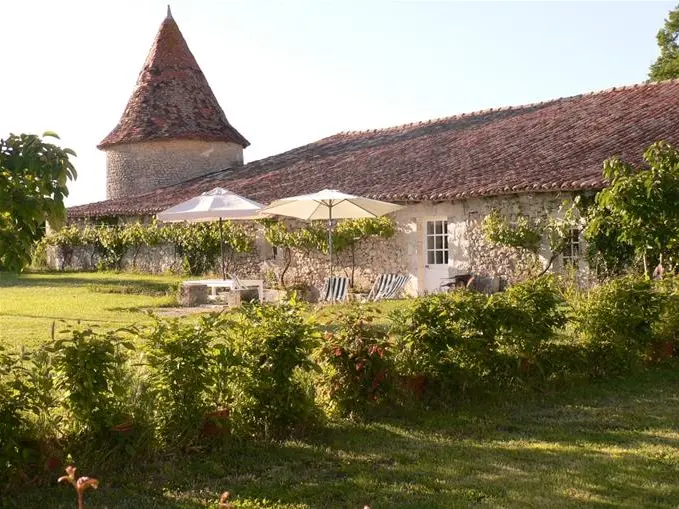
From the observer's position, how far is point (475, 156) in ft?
63.9

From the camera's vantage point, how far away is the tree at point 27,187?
15.2 ft

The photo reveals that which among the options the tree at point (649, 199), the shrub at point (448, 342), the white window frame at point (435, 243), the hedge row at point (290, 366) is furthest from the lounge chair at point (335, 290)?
the shrub at point (448, 342)

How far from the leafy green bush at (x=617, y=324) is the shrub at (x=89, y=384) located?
4.60 meters

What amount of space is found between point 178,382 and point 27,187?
5.36 ft

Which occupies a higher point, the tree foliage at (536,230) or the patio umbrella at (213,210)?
the patio umbrella at (213,210)

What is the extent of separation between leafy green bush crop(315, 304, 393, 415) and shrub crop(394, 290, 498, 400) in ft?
1.05

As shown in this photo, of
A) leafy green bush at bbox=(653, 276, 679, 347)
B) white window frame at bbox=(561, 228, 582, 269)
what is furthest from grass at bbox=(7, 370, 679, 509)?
white window frame at bbox=(561, 228, 582, 269)

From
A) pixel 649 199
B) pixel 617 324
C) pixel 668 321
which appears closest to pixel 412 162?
pixel 649 199

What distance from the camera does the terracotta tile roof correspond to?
16.1 m

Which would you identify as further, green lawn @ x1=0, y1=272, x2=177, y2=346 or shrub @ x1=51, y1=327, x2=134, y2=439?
green lawn @ x1=0, y1=272, x2=177, y2=346

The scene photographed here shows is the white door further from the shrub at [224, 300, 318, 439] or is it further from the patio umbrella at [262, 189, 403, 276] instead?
the shrub at [224, 300, 318, 439]

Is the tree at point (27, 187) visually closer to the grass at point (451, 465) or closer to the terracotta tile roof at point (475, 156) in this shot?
the grass at point (451, 465)

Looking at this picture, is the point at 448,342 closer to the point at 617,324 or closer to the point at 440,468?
the point at 440,468

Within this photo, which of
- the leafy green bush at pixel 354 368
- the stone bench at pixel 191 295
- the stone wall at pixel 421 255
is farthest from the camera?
the stone bench at pixel 191 295
